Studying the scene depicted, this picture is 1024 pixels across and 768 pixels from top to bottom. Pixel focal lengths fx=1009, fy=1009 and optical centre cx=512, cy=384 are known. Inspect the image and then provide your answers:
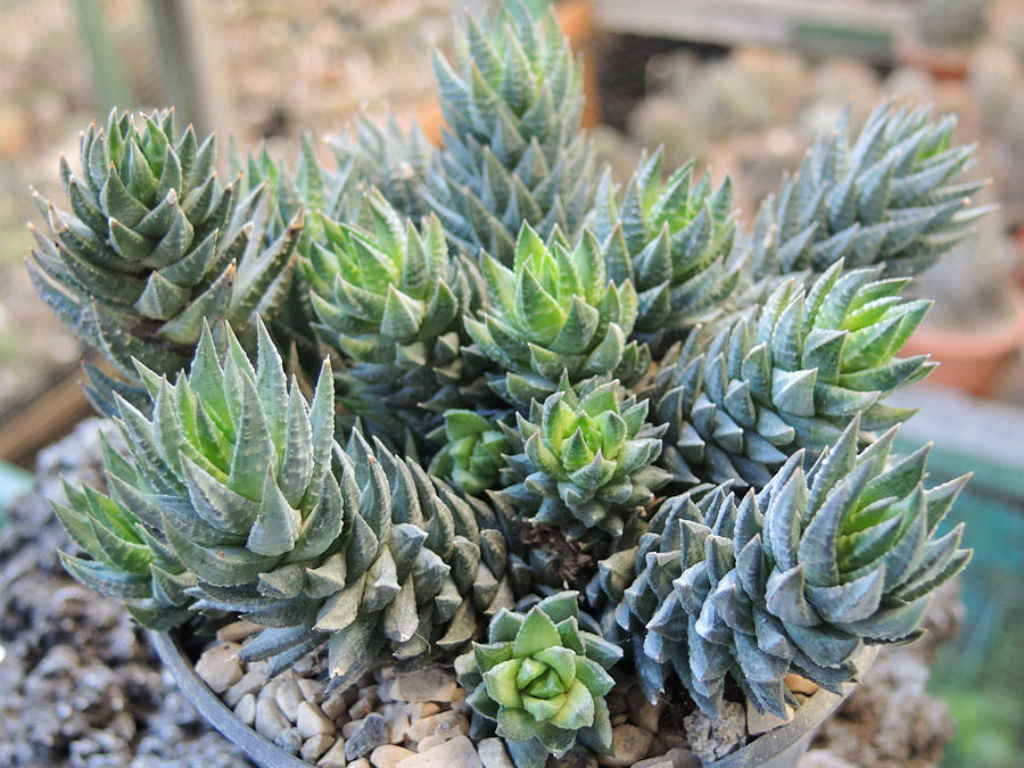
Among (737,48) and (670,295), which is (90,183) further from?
(737,48)

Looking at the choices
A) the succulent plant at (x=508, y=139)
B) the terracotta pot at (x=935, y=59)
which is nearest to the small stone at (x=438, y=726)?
the succulent plant at (x=508, y=139)

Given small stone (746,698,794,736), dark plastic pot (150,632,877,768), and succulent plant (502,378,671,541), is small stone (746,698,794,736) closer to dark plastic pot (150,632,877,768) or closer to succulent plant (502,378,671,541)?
dark plastic pot (150,632,877,768)

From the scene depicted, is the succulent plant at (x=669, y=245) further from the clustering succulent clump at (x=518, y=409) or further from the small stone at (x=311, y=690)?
the small stone at (x=311, y=690)

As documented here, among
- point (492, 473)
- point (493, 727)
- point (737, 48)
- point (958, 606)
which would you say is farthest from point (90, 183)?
point (737, 48)

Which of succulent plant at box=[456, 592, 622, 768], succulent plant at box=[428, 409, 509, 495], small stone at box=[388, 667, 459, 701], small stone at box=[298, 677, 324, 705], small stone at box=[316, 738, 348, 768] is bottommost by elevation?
small stone at box=[316, 738, 348, 768]

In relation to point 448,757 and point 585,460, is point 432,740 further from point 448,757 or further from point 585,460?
point 585,460

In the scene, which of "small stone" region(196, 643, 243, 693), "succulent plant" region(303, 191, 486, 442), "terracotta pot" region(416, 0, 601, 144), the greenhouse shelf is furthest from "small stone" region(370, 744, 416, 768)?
the greenhouse shelf
